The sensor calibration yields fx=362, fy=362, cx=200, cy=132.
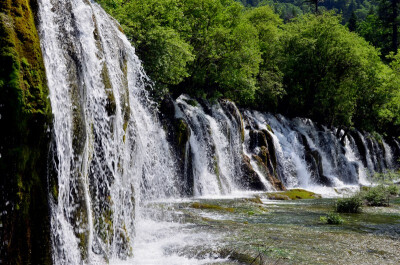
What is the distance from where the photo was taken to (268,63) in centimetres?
3656

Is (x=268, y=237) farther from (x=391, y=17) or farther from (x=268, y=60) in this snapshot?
(x=391, y=17)

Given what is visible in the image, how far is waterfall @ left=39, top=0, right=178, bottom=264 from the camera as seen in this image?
5871 millimetres

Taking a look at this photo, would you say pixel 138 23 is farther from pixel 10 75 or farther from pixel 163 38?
pixel 10 75

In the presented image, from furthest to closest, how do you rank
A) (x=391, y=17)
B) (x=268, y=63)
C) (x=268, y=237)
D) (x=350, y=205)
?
(x=391, y=17)
(x=268, y=63)
(x=350, y=205)
(x=268, y=237)

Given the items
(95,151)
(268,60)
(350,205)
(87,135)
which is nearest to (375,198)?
(350,205)

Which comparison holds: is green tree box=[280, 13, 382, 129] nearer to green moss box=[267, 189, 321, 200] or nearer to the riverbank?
green moss box=[267, 189, 321, 200]

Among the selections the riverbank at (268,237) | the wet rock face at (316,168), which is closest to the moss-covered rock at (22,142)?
the riverbank at (268,237)

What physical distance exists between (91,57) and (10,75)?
2349 millimetres

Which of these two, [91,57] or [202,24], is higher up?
[202,24]

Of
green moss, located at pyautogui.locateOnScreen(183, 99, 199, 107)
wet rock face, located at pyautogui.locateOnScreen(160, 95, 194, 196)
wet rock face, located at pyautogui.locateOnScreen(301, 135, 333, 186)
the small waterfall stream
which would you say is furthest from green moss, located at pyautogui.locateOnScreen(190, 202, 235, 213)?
wet rock face, located at pyautogui.locateOnScreen(301, 135, 333, 186)

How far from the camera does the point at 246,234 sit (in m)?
9.38

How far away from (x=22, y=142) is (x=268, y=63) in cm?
3370

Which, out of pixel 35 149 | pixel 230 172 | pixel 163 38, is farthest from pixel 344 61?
pixel 35 149

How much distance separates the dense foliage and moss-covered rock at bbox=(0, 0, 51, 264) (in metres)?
12.8
